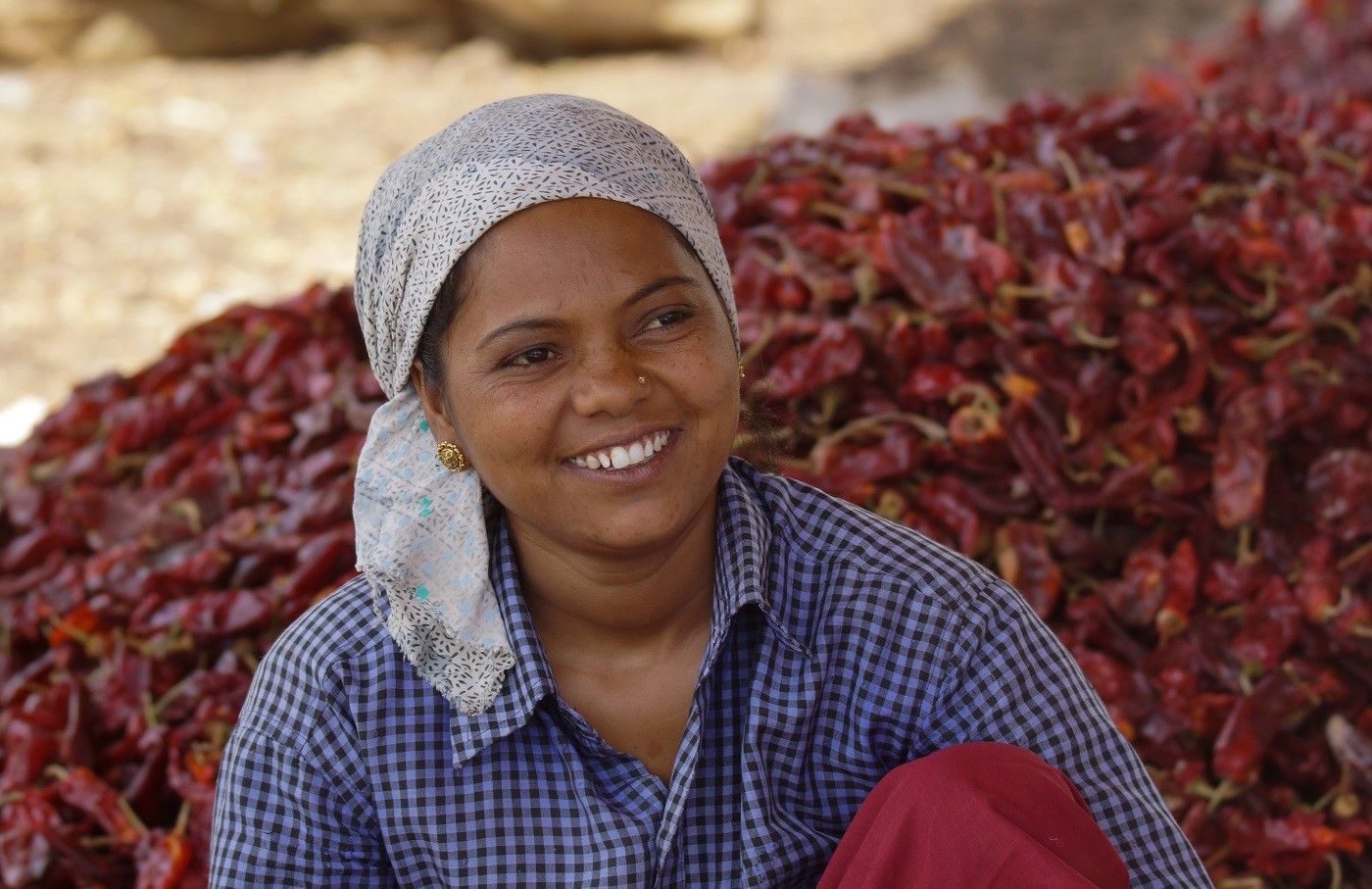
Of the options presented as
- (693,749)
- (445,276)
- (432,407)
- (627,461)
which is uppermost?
(445,276)

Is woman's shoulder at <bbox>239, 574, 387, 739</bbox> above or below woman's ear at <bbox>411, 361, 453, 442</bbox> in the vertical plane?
below

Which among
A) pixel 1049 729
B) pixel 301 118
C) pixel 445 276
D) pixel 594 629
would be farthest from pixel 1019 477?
pixel 301 118

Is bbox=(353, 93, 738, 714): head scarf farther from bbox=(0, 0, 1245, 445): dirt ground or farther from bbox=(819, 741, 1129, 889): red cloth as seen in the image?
bbox=(0, 0, 1245, 445): dirt ground

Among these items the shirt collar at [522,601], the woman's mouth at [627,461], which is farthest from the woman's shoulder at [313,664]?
the woman's mouth at [627,461]

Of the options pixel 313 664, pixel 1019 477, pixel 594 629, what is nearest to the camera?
pixel 313 664

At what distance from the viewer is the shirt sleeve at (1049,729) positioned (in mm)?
1593

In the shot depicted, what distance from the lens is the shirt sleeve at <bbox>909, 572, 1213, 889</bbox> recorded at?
1593 mm

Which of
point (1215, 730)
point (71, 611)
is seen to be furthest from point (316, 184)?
point (1215, 730)

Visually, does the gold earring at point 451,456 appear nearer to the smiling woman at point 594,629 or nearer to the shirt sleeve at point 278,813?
the smiling woman at point 594,629

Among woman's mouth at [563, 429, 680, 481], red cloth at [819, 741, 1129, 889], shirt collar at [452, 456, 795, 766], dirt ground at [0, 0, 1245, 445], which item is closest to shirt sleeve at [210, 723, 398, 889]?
shirt collar at [452, 456, 795, 766]

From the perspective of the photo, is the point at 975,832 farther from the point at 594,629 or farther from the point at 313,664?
the point at 313,664

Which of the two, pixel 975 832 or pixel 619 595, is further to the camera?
pixel 619 595

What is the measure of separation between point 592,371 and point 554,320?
0.06 m

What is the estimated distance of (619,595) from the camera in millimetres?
1665
